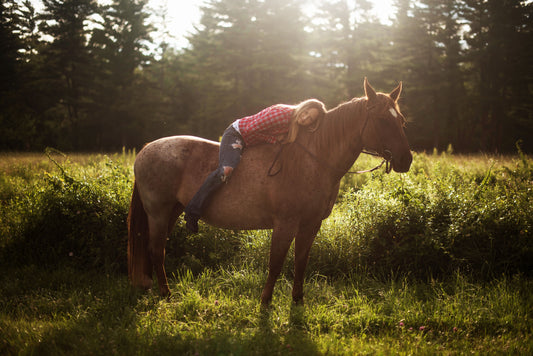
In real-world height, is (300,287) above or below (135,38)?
below

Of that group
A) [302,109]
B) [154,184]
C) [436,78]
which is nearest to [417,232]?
[302,109]

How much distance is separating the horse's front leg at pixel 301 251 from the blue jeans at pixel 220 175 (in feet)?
3.58

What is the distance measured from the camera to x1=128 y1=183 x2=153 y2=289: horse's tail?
4258 millimetres

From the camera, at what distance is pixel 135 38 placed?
29859mm

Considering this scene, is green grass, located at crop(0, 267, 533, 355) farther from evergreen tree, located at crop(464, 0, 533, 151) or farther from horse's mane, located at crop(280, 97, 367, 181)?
evergreen tree, located at crop(464, 0, 533, 151)

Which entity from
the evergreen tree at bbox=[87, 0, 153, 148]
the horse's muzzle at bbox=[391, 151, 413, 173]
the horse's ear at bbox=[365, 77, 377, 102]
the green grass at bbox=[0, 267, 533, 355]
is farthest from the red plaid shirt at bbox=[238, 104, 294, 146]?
the evergreen tree at bbox=[87, 0, 153, 148]

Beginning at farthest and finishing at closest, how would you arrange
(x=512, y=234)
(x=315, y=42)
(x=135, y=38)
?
(x=315, y=42)
(x=135, y=38)
(x=512, y=234)

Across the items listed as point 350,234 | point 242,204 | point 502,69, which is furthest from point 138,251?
point 502,69

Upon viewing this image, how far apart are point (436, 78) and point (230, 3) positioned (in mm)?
20405

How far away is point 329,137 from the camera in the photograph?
3.59 m

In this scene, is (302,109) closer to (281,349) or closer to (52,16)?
(281,349)

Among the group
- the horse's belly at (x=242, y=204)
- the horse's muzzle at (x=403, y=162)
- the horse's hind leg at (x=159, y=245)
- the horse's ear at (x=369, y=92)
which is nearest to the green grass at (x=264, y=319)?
the horse's hind leg at (x=159, y=245)

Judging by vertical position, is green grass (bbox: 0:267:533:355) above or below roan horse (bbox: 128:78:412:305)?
below

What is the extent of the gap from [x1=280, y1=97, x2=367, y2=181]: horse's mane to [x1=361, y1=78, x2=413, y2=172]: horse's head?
14cm
